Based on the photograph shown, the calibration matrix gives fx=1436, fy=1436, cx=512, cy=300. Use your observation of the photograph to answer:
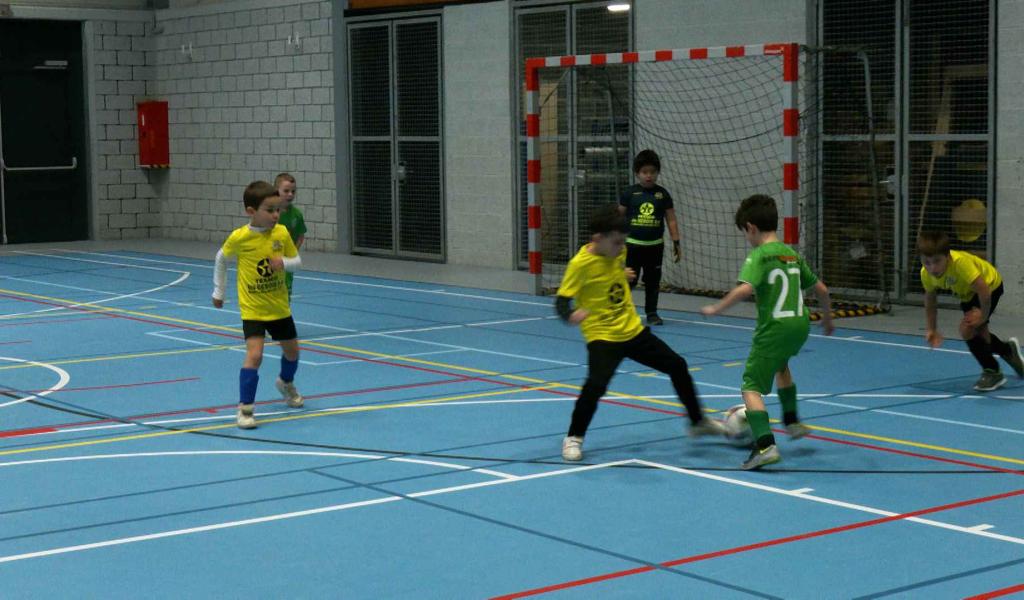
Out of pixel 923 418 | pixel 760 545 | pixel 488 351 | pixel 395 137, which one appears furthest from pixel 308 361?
pixel 395 137

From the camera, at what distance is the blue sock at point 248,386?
30.5 feet

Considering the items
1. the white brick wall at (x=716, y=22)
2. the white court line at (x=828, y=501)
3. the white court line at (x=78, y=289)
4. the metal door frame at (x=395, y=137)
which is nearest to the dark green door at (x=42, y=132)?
the white court line at (x=78, y=289)

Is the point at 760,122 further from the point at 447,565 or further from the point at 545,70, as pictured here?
the point at 447,565

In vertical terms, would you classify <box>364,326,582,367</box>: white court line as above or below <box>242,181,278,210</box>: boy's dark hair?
below

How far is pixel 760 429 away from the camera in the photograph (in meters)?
7.86

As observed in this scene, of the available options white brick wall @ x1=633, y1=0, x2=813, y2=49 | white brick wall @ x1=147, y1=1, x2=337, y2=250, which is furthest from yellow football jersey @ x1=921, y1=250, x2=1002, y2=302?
white brick wall @ x1=147, y1=1, x2=337, y2=250

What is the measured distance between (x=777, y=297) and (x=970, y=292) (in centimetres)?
297

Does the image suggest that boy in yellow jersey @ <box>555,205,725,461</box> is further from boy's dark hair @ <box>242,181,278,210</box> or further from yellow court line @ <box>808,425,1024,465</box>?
boy's dark hair @ <box>242,181,278,210</box>

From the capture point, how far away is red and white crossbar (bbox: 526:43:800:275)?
1385 centimetres

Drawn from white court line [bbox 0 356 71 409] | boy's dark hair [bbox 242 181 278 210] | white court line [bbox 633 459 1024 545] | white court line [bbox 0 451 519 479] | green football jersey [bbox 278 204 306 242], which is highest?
boy's dark hair [bbox 242 181 278 210]

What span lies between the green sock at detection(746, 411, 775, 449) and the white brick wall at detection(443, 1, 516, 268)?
40.4 feet

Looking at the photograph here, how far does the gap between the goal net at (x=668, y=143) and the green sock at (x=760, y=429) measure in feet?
25.0

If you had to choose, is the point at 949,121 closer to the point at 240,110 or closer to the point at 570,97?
the point at 570,97

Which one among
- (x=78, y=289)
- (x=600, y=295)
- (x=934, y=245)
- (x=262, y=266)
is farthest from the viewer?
(x=78, y=289)
